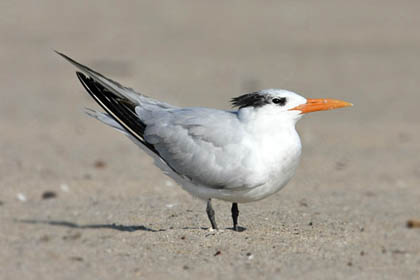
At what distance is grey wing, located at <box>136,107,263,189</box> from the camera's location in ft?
17.0

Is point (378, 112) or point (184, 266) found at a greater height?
point (378, 112)

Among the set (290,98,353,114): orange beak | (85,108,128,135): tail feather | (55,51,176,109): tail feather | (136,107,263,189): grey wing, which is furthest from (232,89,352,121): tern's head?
(85,108,128,135): tail feather

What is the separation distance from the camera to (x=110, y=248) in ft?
15.8

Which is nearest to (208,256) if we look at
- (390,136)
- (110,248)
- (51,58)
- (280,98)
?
(110,248)

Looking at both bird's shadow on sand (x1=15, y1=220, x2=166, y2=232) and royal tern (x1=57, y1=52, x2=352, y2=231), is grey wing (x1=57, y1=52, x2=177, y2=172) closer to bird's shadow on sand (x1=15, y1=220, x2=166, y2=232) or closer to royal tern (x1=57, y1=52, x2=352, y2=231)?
royal tern (x1=57, y1=52, x2=352, y2=231)

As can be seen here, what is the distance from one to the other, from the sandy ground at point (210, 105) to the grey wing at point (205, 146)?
1.29ft

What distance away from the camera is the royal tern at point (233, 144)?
5.13m

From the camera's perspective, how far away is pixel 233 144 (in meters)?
5.25

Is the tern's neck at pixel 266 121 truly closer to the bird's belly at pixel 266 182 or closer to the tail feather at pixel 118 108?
the bird's belly at pixel 266 182

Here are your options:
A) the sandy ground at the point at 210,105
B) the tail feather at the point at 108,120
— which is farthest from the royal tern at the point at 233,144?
the sandy ground at the point at 210,105

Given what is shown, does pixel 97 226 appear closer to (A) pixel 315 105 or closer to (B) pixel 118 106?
(B) pixel 118 106

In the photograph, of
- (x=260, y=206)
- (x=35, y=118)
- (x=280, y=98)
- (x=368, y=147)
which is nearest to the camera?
(x=280, y=98)

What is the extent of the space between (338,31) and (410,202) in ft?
31.9

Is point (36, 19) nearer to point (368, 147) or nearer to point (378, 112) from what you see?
point (378, 112)
